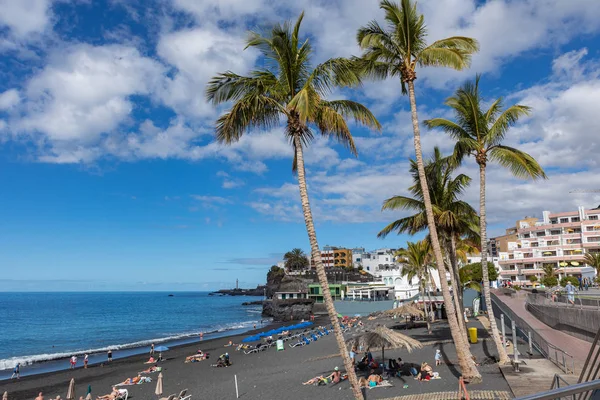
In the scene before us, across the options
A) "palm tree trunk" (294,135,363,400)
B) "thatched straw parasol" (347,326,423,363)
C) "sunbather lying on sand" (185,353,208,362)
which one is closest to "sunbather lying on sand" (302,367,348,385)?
"thatched straw parasol" (347,326,423,363)

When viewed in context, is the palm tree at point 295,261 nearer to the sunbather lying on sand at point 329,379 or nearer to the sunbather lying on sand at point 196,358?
the sunbather lying on sand at point 196,358

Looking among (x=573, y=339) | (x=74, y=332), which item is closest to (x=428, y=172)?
(x=573, y=339)

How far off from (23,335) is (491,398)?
2979 inches

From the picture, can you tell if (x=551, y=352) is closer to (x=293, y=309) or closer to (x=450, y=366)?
(x=450, y=366)

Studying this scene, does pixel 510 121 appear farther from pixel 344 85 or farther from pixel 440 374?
pixel 440 374

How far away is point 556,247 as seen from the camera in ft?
255

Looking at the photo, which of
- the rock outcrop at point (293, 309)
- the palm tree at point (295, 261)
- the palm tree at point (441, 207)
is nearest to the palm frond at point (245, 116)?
the palm tree at point (441, 207)

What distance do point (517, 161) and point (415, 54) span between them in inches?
230

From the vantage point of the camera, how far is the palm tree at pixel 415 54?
14242mm

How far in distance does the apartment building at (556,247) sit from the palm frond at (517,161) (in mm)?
63355

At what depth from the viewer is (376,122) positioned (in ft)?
39.9

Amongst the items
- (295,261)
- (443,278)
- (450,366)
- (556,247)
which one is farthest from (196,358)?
(295,261)

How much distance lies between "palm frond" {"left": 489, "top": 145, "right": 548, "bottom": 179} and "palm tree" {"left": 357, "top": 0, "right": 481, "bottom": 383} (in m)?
4.15

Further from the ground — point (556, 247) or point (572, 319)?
point (556, 247)
